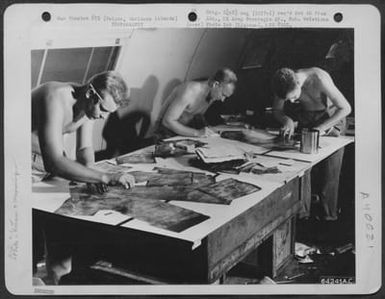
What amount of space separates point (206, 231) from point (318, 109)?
0.98 feet

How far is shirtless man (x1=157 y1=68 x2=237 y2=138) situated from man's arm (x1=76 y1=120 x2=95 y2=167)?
0.39ft

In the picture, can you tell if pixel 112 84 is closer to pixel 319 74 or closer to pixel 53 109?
pixel 53 109

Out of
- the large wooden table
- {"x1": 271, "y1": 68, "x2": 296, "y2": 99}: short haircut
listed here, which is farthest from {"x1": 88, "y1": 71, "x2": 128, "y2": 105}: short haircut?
{"x1": 271, "y1": 68, "x2": 296, "y2": 99}: short haircut

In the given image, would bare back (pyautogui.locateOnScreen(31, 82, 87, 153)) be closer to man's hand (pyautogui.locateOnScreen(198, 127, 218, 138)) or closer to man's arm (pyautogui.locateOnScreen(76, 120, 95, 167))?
man's arm (pyautogui.locateOnScreen(76, 120, 95, 167))

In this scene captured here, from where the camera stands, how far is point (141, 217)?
2.43 feet

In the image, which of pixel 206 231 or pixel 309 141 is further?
pixel 309 141

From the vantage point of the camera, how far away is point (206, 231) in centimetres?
71

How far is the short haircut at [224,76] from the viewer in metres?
0.81

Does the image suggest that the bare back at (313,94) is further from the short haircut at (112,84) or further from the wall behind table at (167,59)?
the short haircut at (112,84)

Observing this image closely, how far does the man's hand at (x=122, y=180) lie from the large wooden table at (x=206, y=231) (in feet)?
0.08

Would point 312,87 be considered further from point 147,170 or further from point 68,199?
point 68,199

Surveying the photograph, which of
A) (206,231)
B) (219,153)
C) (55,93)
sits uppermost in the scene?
(55,93)

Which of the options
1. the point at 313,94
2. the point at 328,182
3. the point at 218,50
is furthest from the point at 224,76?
the point at 328,182

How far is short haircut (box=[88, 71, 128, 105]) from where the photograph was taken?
30.8 inches
